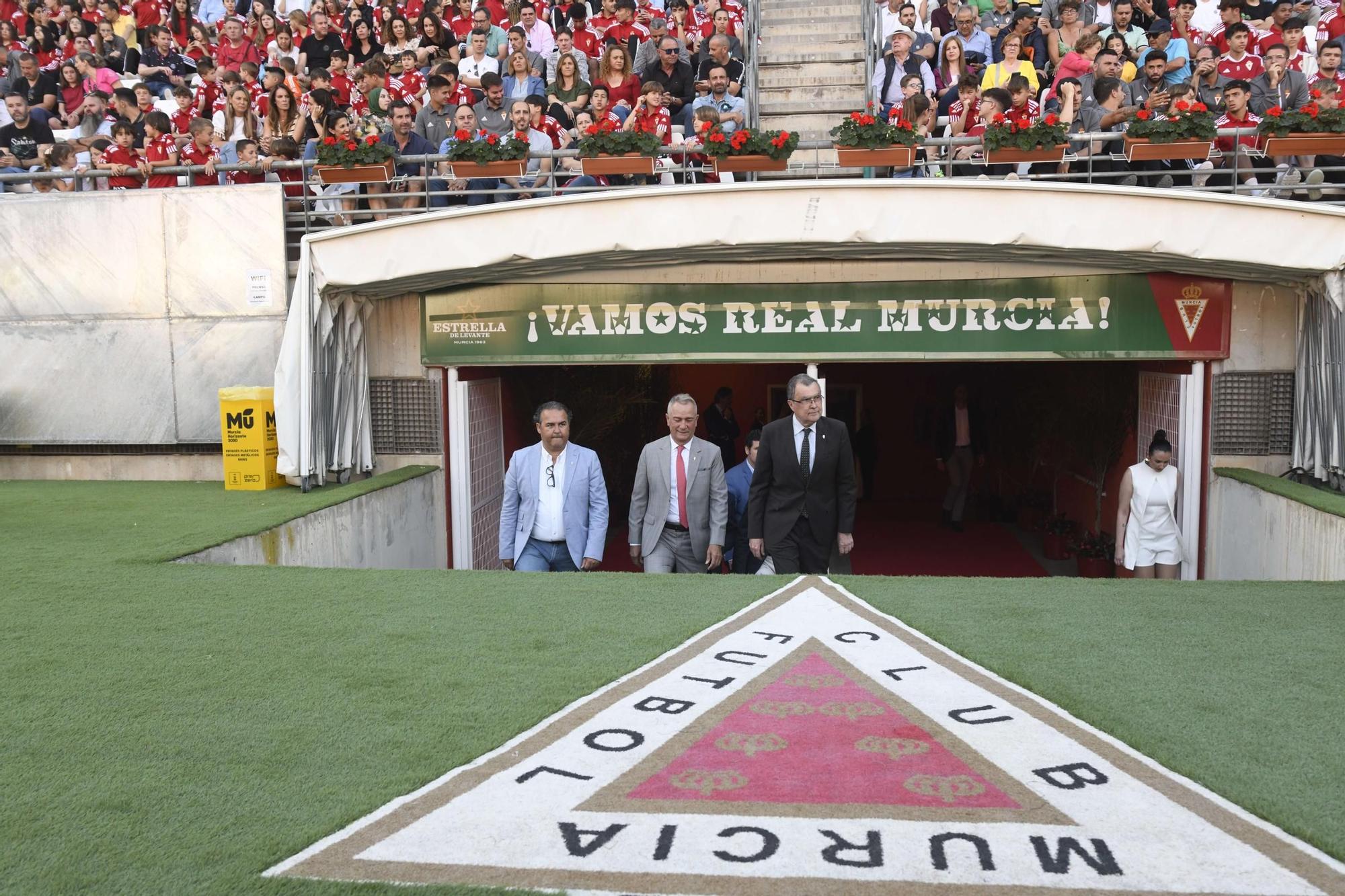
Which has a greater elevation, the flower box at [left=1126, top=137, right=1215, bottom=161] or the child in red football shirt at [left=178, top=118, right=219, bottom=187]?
the child in red football shirt at [left=178, top=118, right=219, bottom=187]

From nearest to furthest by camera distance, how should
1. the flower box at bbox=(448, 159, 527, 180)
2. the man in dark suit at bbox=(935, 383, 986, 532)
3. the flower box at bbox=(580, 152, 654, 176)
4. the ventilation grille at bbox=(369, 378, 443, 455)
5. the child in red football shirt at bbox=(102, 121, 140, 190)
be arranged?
the flower box at bbox=(580, 152, 654, 176), the flower box at bbox=(448, 159, 527, 180), the ventilation grille at bbox=(369, 378, 443, 455), the child in red football shirt at bbox=(102, 121, 140, 190), the man in dark suit at bbox=(935, 383, 986, 532)

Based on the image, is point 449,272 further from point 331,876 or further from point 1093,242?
point 331,876

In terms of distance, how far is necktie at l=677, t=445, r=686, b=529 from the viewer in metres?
8.02

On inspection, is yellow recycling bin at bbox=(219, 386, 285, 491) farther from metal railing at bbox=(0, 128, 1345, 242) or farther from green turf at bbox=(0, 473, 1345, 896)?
green turf at bbox=(0, 473, 1345, 896)

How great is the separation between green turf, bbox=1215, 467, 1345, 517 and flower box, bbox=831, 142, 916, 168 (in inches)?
149

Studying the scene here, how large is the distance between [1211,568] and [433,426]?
7130 mm

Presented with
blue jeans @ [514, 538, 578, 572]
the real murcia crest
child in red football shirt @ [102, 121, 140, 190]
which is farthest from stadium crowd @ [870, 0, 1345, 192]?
child in red football shirt @ [102, 121, 140, 190]

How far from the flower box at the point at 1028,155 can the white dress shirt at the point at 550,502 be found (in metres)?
4.87

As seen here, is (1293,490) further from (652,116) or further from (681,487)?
(652,116)

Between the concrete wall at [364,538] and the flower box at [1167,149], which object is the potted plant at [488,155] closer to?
the concrete wall at [364,538]

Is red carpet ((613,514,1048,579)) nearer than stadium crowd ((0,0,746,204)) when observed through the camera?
No

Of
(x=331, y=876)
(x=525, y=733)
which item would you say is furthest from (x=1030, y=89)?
(x=331, y=876)

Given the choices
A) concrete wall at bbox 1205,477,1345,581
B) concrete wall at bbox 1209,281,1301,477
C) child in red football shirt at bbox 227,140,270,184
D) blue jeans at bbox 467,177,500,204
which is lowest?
concrete wall at bbox 1205,477,1345,581

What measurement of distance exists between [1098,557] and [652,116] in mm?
6581
